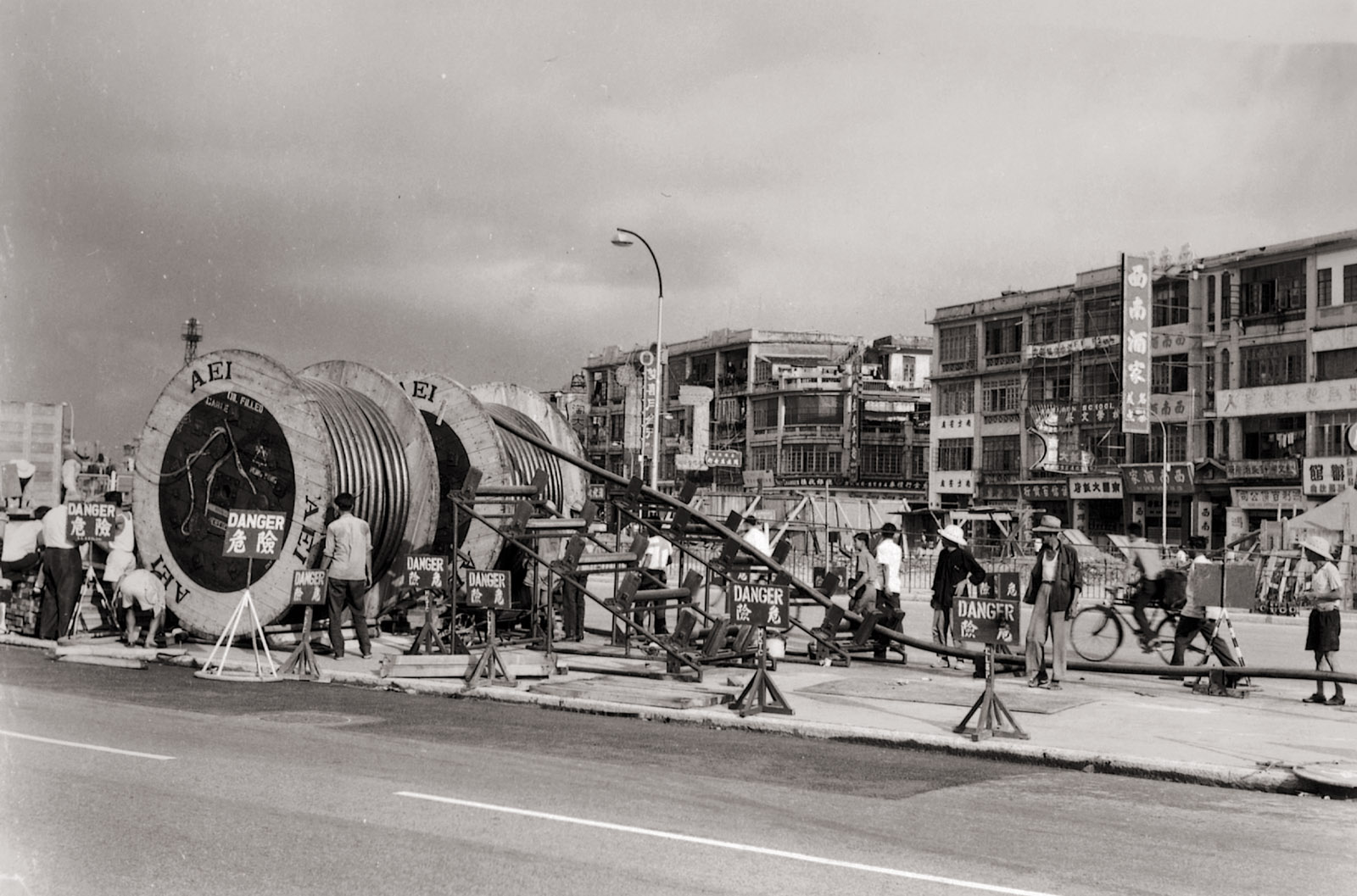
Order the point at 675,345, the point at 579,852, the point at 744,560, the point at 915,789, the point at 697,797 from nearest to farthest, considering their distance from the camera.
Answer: the point at 579,852 → the point at 697,797 → the point at 915,789 → the point at 744,560 → the point at 675,345

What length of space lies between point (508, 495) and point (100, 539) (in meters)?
5.38

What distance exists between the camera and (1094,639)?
1719 centimetres

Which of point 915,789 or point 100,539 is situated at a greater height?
point 100,539

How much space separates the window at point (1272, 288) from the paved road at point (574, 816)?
51.1 meters

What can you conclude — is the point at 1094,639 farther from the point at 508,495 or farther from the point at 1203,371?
the point at 1203,371

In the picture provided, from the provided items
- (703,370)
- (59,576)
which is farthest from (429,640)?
(703,370)

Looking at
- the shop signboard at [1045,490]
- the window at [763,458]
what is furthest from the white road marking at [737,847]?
the window at [763,458]

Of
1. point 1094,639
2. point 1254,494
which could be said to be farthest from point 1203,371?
point 1094,639

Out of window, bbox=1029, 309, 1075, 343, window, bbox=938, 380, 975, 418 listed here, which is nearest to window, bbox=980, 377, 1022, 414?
window, bbox=938, 380, 975, 418

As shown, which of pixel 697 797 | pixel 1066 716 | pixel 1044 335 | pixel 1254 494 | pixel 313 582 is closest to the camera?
pixel 697 797

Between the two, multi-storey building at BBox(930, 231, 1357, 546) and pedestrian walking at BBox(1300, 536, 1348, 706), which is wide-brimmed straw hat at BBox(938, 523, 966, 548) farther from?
multi-storey building at BBox(930, 231, 1357, 546)

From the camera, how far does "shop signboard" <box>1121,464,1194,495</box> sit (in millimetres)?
57219

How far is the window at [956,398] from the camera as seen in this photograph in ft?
233

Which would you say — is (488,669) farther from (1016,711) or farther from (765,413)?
(765,413)
